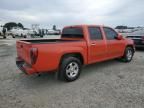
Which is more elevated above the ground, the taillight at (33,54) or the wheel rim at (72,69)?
the taillight at (33,54)

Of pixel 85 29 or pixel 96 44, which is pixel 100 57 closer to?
pixel 96 44

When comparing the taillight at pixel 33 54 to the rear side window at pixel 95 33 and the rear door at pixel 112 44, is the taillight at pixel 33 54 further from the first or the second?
the rear door at pixel 112 44

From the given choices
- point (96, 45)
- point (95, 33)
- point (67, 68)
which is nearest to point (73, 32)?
point (95, 33)

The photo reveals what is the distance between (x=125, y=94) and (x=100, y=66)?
2902 millimetres

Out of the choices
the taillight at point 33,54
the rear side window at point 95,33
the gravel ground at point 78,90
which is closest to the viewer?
the gravel ground at point 78,90

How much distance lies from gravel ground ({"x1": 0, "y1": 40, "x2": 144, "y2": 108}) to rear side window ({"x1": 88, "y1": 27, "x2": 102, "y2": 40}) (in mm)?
1273

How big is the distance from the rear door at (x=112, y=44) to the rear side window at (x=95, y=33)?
0.42 meters

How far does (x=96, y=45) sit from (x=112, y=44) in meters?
1.12

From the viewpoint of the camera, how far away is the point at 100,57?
6.30 m

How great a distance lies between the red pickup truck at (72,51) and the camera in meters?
4.47

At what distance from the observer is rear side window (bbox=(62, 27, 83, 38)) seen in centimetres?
600

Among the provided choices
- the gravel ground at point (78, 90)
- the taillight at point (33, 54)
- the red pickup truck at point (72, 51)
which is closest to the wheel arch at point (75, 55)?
the red pickup truck at point (72, 51)

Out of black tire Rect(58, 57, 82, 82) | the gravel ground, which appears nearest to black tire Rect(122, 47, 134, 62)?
the gravel ground

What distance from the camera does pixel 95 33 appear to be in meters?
6.14
